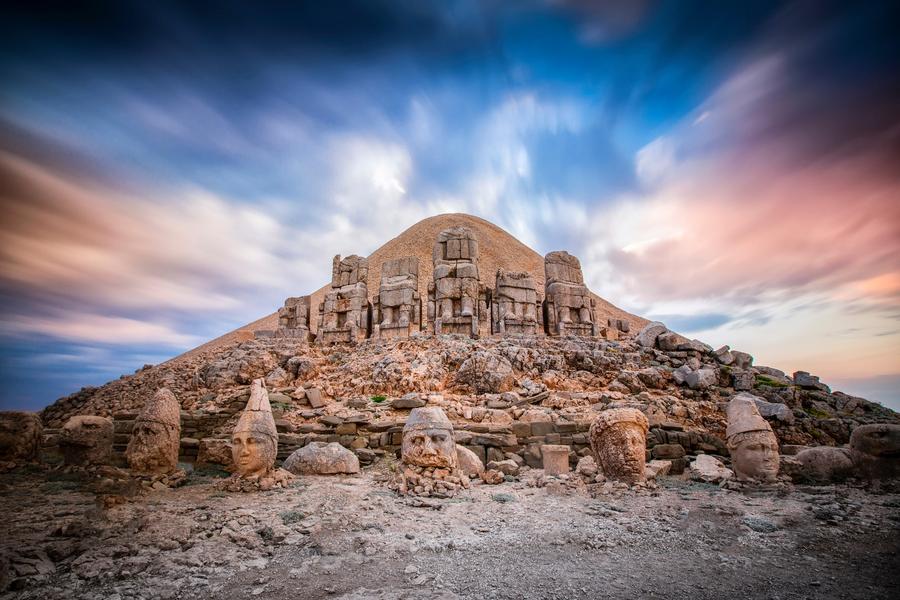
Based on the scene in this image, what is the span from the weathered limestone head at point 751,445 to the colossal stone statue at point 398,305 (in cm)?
1008

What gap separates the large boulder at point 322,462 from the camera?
7.73m

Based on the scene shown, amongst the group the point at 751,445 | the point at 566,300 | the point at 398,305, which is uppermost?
the point at 566,300

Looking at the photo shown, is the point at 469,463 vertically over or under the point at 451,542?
over

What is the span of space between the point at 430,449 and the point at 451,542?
253cm

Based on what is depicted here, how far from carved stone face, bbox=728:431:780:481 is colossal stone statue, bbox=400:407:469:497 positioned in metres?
4.76

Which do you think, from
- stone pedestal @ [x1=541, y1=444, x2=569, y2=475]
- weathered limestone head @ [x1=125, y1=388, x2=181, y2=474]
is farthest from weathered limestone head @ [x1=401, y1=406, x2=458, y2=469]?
weathered limestone head @ [x1=125, y1=388, x2=181, y2=474]

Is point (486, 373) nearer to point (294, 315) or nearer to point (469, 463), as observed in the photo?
point (469, 463)

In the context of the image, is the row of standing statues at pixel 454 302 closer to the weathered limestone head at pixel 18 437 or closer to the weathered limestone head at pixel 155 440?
the weathered limestone head at pixel 155 440

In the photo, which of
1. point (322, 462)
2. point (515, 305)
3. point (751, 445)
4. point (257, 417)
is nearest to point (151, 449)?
point (257, 417)

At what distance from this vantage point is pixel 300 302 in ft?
62.1

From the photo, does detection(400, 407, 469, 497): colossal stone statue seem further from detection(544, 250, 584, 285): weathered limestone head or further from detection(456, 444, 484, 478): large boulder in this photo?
detection(544, 250, 584, 285): weathered limestone head

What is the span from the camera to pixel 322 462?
779cm

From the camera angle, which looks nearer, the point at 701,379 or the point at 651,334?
the point at 701,379

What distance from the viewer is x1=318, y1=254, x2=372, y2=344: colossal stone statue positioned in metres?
16.0
